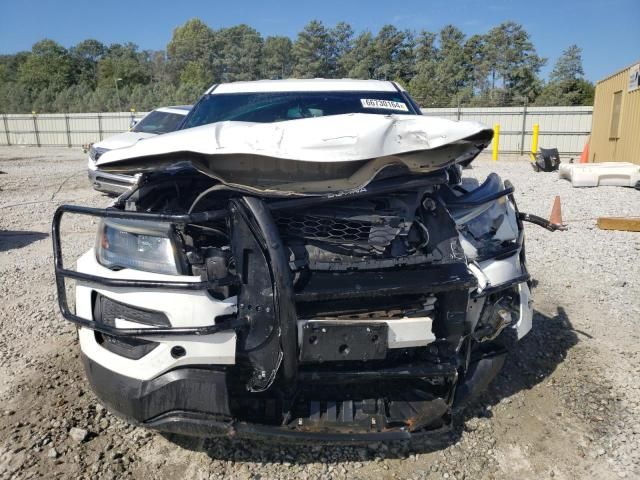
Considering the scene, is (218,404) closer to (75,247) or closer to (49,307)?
(49,307)

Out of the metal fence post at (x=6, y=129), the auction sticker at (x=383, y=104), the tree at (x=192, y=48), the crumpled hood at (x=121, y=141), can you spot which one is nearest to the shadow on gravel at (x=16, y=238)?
the crumpled hood at (x=121, y=141)

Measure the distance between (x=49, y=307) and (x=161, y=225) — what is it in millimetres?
2678

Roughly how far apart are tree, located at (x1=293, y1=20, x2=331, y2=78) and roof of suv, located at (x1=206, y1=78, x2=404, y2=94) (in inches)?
2438

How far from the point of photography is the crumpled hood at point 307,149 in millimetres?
2080

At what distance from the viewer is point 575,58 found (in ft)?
176

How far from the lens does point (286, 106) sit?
3.88m

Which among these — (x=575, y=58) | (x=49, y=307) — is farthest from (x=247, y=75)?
(x=49, y=307)

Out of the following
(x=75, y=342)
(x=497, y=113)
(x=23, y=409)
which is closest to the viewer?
(x=23, y=409)

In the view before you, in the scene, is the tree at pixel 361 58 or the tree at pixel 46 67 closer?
the tree at pixel 361 58

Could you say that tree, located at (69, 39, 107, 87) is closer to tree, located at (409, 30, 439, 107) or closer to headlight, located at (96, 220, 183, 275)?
tree, located at (409, 30, 439, 107)

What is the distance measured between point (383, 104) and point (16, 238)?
5.45m

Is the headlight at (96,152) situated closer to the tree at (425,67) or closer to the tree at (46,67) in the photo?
the tree at (425,67)

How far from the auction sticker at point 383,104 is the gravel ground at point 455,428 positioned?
1993 mm

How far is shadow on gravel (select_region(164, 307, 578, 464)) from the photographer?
248 centimetres
